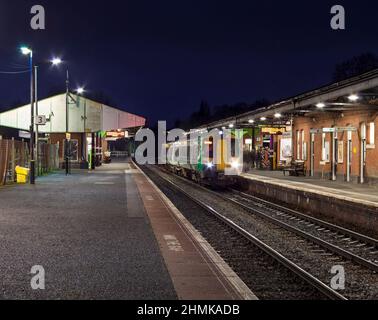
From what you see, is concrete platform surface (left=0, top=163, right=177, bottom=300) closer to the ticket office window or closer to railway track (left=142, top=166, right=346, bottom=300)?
railway track (left=142, top=166, right=346, bottom=300)

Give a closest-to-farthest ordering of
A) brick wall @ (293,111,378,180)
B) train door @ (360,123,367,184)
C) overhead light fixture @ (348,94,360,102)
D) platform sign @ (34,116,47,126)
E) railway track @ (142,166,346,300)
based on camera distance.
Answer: railway track @ (142,166,346,300), overhead light fixture @ (348,94,360,102), brick wall @ (293,111,378,180), train door @ (360,123,367,184), platform sign @ (34,116,47,126)

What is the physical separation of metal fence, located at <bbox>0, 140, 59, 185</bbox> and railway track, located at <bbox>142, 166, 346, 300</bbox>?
1402 cm

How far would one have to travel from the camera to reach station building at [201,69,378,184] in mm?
21750

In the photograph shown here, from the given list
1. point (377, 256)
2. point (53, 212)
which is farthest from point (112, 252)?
point (53, 212)

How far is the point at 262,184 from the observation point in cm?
2792

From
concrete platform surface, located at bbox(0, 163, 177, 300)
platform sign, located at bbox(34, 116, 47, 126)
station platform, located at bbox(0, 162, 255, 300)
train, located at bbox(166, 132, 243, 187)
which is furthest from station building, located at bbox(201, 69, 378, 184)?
platform sign, located at bbox(34, 116, 47, 126)

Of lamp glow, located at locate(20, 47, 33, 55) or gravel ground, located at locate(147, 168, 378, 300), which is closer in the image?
gravel ground, located at locate(147, 168, 378, 300)

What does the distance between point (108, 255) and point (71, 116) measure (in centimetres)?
4058

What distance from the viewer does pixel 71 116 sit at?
163 feet

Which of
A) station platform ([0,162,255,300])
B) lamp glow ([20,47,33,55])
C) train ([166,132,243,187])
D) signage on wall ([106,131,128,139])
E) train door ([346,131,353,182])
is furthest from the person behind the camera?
signage on wall ([106,131,128,139])

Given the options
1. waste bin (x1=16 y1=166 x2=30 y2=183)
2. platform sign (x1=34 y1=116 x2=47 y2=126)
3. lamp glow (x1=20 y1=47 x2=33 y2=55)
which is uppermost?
lamp glow (x1=20 y1=47 x2=33 y2=55)

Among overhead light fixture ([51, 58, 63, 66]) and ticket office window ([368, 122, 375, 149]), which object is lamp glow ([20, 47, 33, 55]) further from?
ticket office window ([368, 122, 375, 149])

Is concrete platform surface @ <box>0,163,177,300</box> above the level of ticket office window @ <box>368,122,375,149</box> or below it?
below

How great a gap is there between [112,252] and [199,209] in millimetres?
9966
